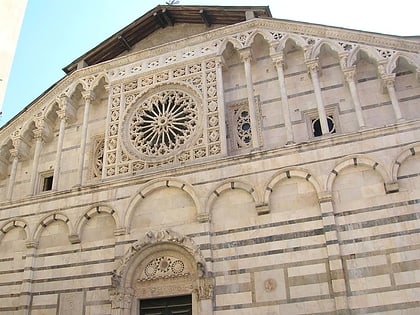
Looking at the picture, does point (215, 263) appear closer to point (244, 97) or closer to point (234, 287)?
point (234, 287)

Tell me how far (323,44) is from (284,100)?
157 cm

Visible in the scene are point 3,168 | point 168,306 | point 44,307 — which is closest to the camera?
point 168,306

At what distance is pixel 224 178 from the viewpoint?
963 cm

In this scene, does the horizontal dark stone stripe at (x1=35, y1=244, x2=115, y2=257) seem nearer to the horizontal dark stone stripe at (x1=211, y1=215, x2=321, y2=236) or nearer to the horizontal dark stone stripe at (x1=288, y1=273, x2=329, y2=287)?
the horizontal dark stone stripe at (x1=211, y1=215, x2=321, y2=236)

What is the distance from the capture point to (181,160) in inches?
411

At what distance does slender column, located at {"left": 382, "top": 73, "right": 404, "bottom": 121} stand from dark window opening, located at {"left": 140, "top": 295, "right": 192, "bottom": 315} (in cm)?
527

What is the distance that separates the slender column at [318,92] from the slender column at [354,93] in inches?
23.4

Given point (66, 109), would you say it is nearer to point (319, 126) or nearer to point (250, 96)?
point (250, 96)

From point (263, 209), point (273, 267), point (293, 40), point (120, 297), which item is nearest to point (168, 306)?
point (120, 297)

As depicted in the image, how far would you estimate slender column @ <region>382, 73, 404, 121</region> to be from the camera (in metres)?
9.19

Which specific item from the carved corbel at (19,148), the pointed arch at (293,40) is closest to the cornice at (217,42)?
the pointed arch at (293,40)

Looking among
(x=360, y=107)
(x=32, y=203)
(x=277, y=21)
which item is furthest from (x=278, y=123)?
(x=32, y=203)

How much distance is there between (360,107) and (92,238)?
6130 mm

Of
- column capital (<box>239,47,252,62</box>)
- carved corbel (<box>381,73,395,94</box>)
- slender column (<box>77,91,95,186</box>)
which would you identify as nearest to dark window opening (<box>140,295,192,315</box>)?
slender column (<box>77,91,95,186</box>)
